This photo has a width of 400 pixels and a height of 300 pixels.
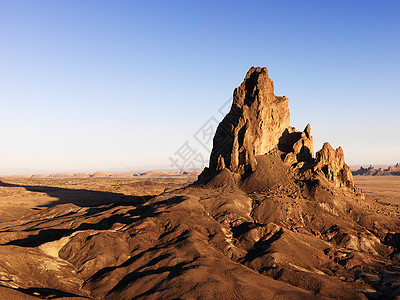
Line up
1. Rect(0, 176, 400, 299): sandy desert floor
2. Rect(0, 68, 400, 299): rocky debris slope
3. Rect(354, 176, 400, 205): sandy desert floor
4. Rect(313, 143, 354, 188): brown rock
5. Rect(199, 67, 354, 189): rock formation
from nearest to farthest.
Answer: Rect(0, 176, 400, 299): sandy desert floor → Rect(0, 68, 400, 299): rocky debris slope → Rect(313, 143, 354, 188): brown rock → Rect(199, 67, 354, 189): rock formation → Rect(354, 176, 400, 205): sandy desert floor

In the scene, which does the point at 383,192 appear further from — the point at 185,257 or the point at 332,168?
the point at 185,257

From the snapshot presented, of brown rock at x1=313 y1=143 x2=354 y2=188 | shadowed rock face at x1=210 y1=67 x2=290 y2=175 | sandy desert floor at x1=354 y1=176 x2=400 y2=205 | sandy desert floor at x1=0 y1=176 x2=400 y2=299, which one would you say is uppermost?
shadowed rock face at x1=210 y1=67 x2=290 y2=175

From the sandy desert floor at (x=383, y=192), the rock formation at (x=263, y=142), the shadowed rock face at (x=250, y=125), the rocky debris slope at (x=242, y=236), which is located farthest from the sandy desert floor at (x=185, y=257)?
the sandy desert floor at (x=383, y=192)

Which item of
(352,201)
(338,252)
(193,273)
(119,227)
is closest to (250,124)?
(352,201)

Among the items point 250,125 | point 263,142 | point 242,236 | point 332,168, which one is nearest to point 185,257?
point 242,236

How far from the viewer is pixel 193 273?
2325 cm

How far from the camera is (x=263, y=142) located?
52312 millimetres

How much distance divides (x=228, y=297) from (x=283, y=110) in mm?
43213

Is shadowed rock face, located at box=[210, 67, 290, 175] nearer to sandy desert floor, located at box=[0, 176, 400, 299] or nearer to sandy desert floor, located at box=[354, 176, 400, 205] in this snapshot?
sandy desert floor, located at box=[0, 176, 400, 299]

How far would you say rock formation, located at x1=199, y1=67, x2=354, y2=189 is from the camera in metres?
48.5

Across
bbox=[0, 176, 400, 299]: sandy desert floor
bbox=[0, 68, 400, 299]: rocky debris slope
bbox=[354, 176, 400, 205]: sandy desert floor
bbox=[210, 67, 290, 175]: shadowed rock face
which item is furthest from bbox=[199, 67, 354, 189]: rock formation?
bbox=[354, 176, 400, 205]: sandy desert floor

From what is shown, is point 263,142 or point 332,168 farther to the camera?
point 263,142

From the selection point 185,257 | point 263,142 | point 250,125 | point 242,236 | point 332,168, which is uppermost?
point 250,125

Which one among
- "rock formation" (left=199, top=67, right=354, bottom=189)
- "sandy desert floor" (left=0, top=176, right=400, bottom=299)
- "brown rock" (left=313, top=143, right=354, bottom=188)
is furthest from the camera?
"rock formation" (left=199, top=67, right=354, bottom=189)
